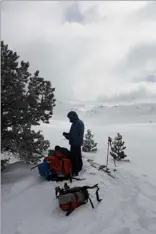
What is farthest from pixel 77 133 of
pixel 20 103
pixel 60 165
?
pixel 20 103

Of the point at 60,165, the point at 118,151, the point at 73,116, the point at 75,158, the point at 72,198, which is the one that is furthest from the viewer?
the point at 118,151

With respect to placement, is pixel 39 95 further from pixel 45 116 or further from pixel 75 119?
pixel 75 119

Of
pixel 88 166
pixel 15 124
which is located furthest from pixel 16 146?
pixel 88 166

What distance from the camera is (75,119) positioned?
714 centimetres

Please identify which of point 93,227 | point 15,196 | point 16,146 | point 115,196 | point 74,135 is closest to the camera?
point 93,227

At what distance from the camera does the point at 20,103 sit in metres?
7.49

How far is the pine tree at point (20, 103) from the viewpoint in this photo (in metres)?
7.38

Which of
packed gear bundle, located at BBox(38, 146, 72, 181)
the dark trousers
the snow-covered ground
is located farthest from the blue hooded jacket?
the snow-covered ground

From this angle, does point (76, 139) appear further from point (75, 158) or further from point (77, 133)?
point (75, 158)

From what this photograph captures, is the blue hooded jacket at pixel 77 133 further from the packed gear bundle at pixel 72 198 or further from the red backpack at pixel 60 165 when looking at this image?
the packed gear bundle at pixel 72 198

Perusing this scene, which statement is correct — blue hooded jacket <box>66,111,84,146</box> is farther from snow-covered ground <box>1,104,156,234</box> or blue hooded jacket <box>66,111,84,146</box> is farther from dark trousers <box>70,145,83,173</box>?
snow-covered ground <box>1,104,156,234</box>

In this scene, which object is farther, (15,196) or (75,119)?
(75,119)

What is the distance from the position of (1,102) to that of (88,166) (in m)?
3.21

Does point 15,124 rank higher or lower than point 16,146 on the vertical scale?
higher
